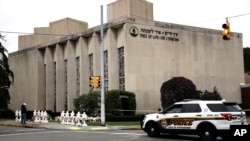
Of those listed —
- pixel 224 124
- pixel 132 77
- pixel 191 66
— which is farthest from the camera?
pixel 191 66

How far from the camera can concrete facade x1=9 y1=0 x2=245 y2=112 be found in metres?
44.1

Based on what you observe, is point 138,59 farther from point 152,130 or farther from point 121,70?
point 152,130

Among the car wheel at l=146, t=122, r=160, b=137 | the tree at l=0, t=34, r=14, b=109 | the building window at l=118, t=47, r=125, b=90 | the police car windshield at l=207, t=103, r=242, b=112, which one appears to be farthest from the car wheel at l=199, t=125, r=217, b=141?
the tree at l=0, t=34, r=14, b=109

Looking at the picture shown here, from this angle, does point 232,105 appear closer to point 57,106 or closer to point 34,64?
point 57,106

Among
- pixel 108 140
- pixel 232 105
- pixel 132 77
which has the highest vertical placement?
pixel 132 77

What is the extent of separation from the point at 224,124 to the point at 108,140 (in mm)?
5333

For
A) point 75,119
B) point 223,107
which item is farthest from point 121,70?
point 223,107

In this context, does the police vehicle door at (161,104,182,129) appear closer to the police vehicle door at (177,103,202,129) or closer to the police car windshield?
the police vehicle door at (177,103,202,129)

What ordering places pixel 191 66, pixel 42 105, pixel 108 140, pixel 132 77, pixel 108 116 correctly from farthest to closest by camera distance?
pixel 42 105 < pixel 191 66 < pixel 132 77 < pixel 108 116 < pixel 108 140

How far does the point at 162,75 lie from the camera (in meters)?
45.7

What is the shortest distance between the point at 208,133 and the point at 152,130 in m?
3.48

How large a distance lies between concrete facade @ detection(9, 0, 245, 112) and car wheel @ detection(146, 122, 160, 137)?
72.3 feet

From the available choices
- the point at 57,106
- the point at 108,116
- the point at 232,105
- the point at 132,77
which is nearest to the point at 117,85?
the point at 132,77

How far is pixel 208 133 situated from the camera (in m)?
18.3
